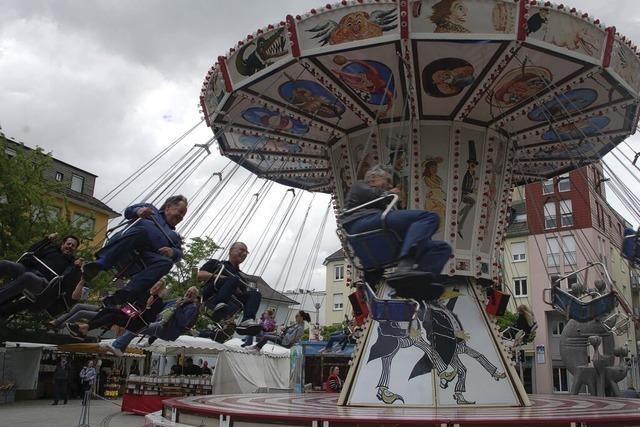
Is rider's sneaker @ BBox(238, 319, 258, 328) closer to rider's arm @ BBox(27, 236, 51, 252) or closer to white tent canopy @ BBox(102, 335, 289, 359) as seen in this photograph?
rider's arm @ BBox(27, 236, 51, 252)

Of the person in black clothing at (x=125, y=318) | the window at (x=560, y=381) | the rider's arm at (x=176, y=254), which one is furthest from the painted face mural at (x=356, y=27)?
the window at (x=560, y=381)

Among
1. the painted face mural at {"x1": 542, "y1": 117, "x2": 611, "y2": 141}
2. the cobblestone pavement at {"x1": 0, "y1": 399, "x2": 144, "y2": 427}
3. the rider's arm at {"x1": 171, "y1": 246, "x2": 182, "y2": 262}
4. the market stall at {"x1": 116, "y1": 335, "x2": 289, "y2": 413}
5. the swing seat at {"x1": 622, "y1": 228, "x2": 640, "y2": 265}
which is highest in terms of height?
the painted face mural at {"x1": 542, "y1": 117, "x2": 611, "y2": 141}

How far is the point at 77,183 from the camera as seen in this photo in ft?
112

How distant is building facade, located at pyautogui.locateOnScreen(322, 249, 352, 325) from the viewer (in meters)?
51.8

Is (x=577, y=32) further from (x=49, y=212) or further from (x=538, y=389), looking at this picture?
(x=538, y=389)

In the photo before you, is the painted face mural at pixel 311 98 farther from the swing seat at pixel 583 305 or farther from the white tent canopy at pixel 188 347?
the white tent canopy at pixel 188 347

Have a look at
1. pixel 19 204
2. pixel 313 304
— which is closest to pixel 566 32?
pixel 19 204

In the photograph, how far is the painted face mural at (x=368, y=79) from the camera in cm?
1047

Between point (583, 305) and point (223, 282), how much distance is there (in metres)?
7.17

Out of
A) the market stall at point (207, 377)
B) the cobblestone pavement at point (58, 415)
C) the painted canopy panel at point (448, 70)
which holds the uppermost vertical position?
the painted canopy panel at point (448, 70)

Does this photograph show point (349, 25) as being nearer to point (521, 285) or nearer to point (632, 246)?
point (632, 246)

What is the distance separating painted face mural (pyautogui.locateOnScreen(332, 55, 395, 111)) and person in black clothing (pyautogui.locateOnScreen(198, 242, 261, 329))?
11.5 ft

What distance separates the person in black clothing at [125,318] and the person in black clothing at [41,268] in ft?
1.81

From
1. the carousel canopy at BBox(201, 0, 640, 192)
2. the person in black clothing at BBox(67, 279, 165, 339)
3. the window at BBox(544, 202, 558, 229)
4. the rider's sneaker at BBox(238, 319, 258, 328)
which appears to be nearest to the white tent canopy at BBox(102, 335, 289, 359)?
the carousel canopy at BBox(201, 0, 640, 192)
